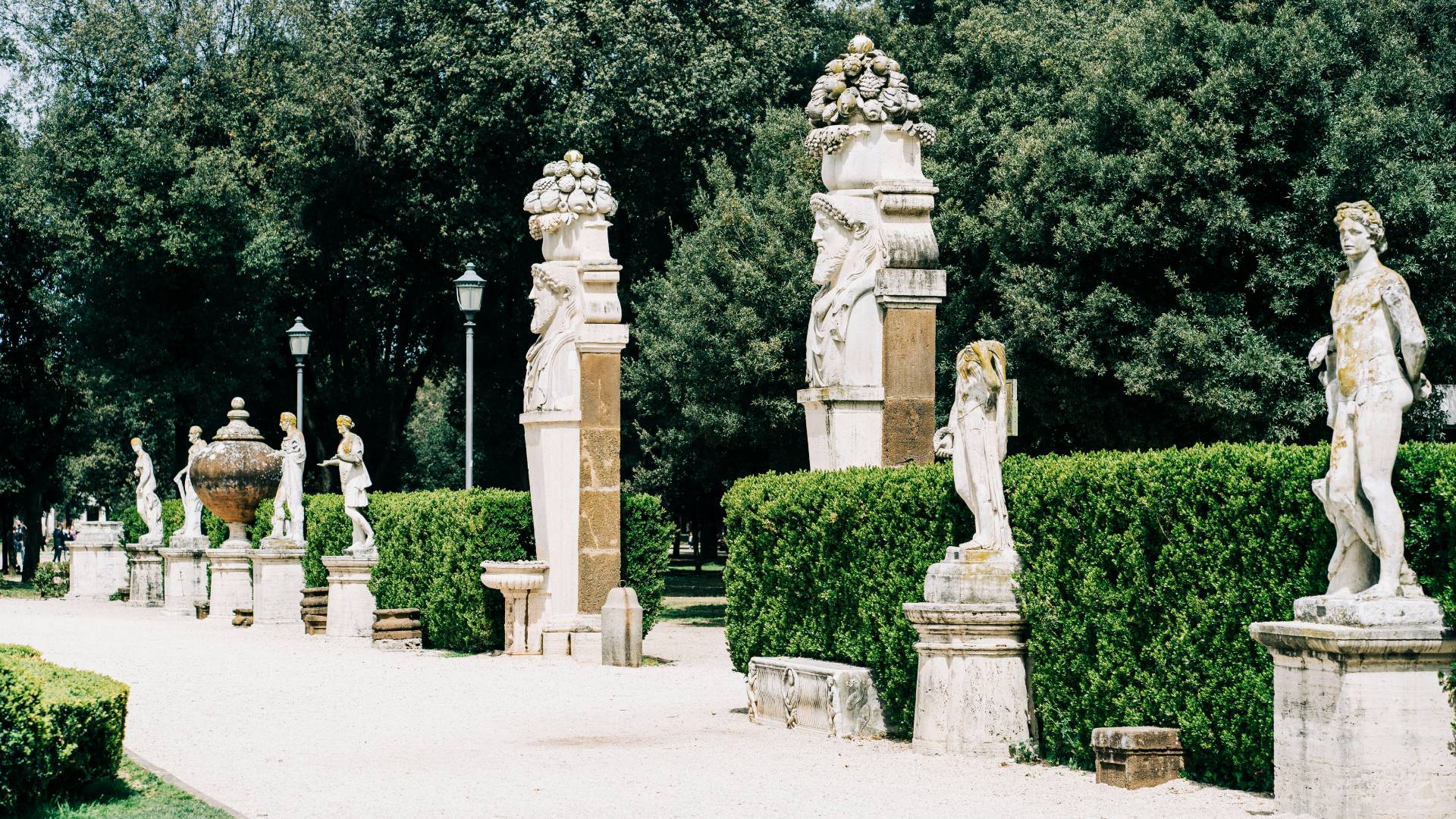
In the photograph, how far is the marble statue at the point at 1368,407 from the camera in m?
8.11

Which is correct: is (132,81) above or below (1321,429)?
above

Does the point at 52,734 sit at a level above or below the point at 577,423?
below

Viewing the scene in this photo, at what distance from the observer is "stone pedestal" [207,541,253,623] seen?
27594mm

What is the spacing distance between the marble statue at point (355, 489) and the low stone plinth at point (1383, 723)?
55.3 ft

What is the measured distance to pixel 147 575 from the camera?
A: 3244 cm

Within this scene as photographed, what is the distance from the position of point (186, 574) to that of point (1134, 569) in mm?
23639

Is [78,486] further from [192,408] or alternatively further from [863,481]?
[863,481]

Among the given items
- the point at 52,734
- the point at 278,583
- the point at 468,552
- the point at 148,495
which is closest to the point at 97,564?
the point at 148,495

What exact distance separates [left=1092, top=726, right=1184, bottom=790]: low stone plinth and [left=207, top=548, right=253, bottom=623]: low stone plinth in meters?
20.4

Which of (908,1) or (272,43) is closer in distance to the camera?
(908,1)

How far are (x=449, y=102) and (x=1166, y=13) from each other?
633 inches

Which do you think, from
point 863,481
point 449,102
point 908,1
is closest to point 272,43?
point 449,102

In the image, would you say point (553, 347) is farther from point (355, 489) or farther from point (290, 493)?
point (290, 493)

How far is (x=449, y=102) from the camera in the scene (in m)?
33.9
